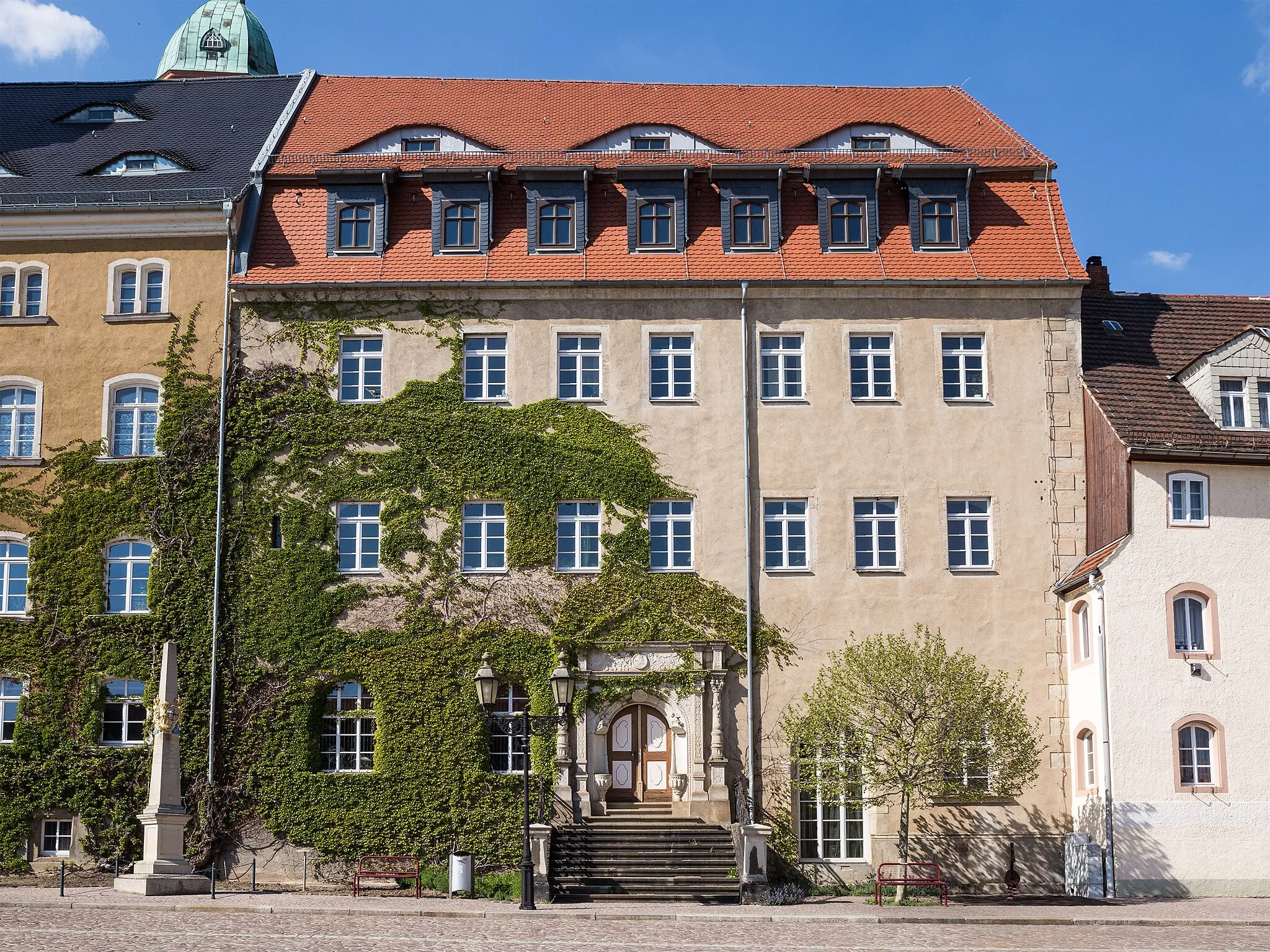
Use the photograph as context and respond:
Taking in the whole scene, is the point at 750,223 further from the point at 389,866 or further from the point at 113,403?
the point at 389,866

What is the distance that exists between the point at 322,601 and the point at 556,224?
29.7ft

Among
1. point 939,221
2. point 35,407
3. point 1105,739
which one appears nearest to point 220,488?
point 35,407

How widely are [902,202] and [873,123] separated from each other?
2.78 metres

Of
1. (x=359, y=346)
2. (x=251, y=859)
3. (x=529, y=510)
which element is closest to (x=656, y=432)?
(x=529, y=510)

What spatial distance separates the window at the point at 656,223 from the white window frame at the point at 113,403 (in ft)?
33.8

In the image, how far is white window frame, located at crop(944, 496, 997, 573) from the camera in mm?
31859

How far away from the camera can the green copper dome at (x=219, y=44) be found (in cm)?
5469

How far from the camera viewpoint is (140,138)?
36625 mm

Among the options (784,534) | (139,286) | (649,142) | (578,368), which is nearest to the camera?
(784,534)

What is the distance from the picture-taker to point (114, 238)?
3322 cm

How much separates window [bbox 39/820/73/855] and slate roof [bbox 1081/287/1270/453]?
21.5 meters

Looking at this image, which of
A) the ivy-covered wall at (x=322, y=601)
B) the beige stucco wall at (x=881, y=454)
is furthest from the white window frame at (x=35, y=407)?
the beige stucco wall at (x=881, y=454)

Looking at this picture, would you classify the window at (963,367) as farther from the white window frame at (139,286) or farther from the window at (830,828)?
the white window frame at (139,286)

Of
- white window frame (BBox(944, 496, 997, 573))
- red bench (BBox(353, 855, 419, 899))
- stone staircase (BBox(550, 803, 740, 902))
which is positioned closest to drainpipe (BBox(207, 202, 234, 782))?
red bench (BBox(353, 855, 419, 899))
